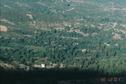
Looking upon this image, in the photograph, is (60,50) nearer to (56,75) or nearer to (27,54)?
(27,54)

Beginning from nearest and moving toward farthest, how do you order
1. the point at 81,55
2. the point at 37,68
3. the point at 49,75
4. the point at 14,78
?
the point at 14,78, the point at 49,75, the point at 37,68, the point at 81,55

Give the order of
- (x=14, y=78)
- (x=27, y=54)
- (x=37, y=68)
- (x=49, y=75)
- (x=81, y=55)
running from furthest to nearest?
(x=81, y=55), (x=27, y=54), (x=37, y=68), (x=49, y=75), (x=14, y=78)

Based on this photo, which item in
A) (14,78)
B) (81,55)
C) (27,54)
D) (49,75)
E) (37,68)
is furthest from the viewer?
(81,55)

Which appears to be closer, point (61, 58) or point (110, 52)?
point (61, 58)

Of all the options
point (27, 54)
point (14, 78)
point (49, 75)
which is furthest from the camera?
point (27, 54)

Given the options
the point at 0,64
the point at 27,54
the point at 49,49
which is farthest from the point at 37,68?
the point at 49,49

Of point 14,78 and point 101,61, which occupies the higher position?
point 14,78

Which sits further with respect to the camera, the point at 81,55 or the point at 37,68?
the point at 81,55

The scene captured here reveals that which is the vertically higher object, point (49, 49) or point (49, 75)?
point (49, 75)

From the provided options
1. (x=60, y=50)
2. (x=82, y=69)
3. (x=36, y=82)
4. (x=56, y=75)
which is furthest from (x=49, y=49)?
(x=36, y=82)

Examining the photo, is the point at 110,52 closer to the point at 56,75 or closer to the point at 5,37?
the point at 5,37
